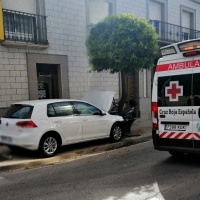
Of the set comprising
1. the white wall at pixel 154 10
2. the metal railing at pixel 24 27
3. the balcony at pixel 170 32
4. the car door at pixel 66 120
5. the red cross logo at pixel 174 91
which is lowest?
the car door at pixel 66 120

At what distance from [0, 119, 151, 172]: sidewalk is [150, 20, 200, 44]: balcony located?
285 inches

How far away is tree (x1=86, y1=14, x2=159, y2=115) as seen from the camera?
27.1 ft

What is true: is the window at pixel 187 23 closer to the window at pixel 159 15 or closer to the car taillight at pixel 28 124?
the window at pixel 159 15

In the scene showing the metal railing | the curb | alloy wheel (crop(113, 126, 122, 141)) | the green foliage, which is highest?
the metal railing

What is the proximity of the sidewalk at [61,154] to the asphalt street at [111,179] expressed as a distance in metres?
0.28

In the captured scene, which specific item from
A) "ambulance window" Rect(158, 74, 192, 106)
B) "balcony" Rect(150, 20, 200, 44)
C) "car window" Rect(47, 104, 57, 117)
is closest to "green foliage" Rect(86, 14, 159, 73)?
A: "car window" Rect(47, 104, 57, 117)

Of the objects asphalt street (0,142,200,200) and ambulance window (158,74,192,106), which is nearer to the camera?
asphalt street (0,142,200,200)

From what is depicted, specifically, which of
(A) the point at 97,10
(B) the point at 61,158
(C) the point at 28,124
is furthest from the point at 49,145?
(A) the point at 97,10

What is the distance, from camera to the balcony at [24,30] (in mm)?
9234

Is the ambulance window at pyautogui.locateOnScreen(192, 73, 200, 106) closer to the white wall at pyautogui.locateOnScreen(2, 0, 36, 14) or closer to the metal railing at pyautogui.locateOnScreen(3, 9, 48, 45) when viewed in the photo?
the metal railing at pyautogui.locateOnScreen(3, 9, 48, 45)

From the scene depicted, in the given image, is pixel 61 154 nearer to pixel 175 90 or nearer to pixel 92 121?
pixel 92 121

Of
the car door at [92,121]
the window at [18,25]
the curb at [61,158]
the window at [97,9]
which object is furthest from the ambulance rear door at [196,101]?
the window at [97,9]

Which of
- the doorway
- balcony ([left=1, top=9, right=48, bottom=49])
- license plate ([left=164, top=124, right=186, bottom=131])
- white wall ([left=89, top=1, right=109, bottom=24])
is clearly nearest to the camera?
license plate ([left=164, top=124, right=186, bottom=131])

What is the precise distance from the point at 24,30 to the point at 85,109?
4.31 metres
